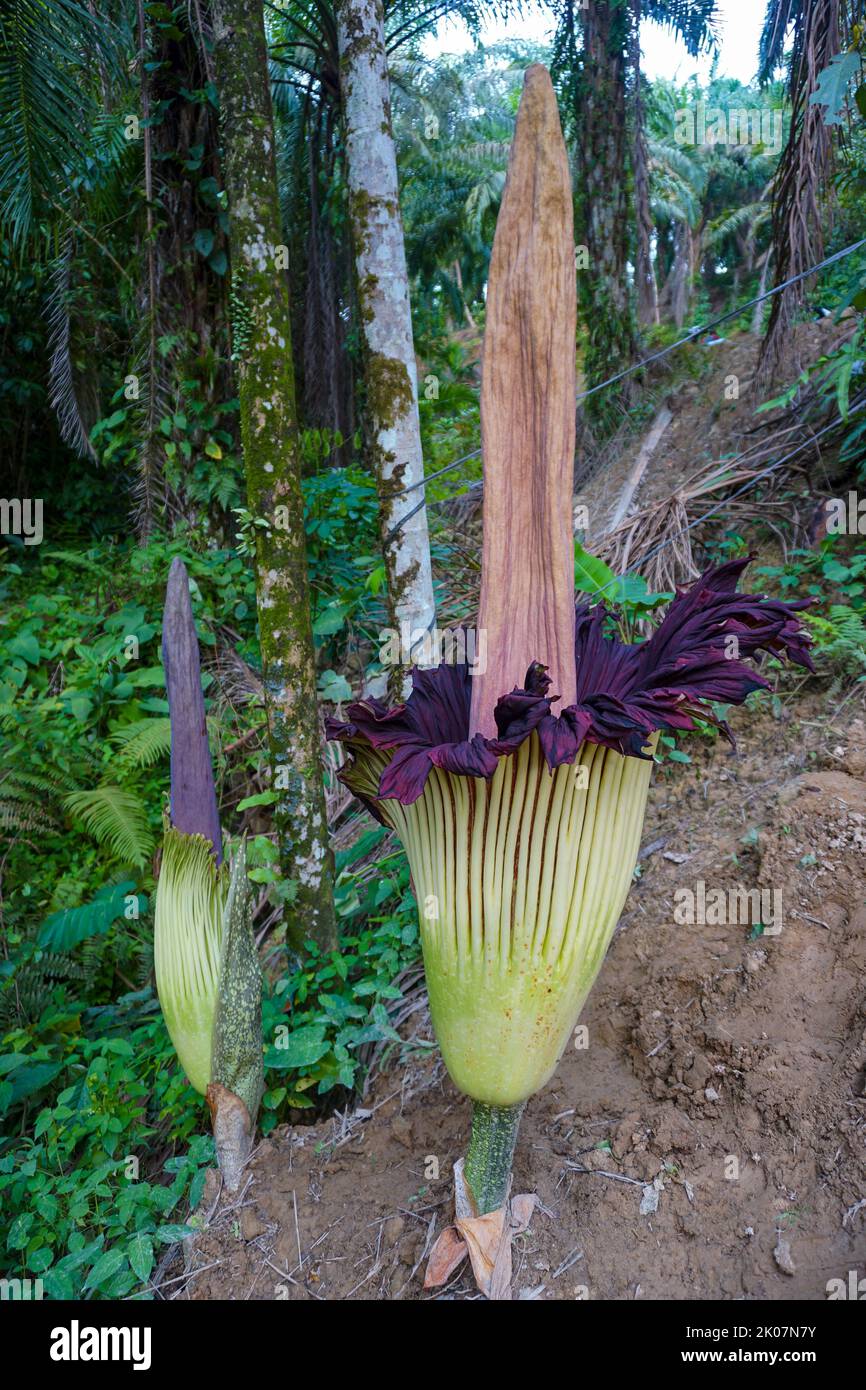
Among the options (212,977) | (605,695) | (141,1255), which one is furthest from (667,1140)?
(141,1255)

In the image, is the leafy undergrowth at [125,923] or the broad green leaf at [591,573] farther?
the broad green leaf at [591,573]

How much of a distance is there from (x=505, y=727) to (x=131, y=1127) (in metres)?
2.25

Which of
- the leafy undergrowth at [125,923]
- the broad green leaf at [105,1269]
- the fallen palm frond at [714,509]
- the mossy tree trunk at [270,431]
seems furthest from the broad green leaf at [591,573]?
the broad green leaf at [105,1269]

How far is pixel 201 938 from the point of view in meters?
1.96

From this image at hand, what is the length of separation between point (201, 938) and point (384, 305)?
6.90 ft

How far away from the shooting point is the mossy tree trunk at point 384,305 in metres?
2.84

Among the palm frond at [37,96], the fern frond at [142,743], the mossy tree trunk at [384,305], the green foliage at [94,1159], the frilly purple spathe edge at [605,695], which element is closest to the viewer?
the frilly purple spathe edge at [605,695]

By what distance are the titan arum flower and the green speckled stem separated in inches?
27.1

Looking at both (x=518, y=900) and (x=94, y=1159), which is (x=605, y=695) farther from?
(x=94, y=1159)

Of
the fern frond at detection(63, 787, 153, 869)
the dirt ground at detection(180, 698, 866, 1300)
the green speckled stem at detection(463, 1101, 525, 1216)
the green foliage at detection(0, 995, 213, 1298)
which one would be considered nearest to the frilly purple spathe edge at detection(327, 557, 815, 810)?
the green speckled stem at detection(463, 1101, 525, 1216)

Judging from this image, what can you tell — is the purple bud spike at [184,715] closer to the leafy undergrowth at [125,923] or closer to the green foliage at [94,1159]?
the leafy undergrowth at [125,923]

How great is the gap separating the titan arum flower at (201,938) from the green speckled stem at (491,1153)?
688 millimetres

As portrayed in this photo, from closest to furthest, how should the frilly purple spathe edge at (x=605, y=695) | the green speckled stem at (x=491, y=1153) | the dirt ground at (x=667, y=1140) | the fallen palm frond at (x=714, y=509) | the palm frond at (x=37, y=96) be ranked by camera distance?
1. the frilly purple spathe edge at (x=605, y=695)
2. the green speckled stem at (x=491, y=1153)
3. the dirt ground at (x=667, y=1140)
4. the palm frond at (x=37, y=96)
5. the fallen palm frond at (x=714, y=509)

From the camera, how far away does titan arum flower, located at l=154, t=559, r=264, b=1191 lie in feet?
6.36
